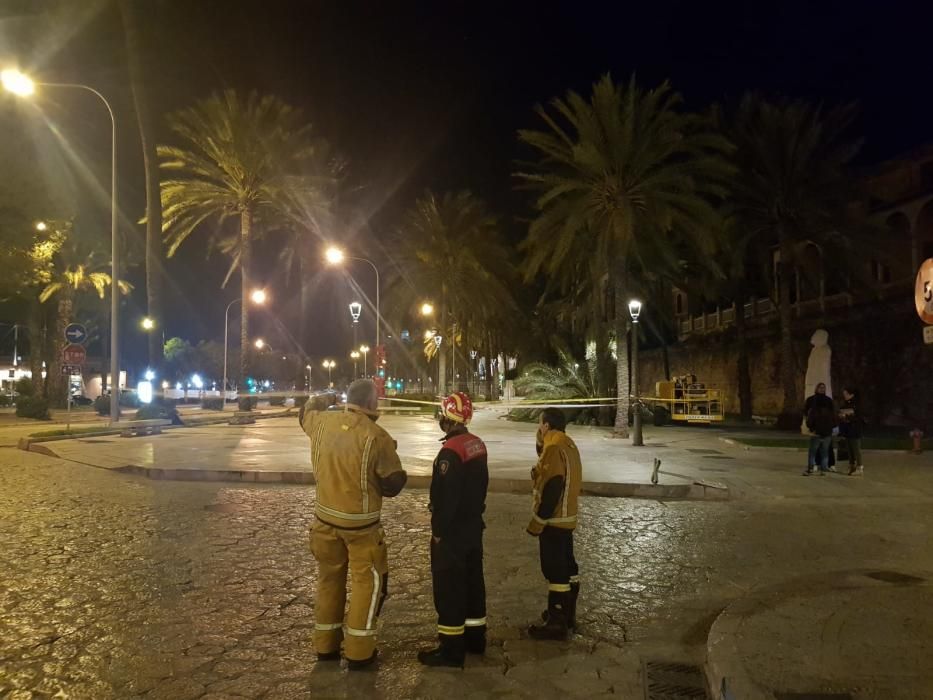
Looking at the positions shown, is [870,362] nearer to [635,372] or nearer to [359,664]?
[635,372]

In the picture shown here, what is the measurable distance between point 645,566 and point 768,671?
2.95 m

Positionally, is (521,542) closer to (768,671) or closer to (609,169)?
(768,671)

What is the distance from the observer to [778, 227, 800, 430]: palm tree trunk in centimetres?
2553

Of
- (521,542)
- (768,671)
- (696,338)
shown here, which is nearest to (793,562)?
(521,542)

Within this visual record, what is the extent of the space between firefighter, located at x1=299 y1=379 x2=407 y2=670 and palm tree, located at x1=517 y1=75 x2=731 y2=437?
727 inches

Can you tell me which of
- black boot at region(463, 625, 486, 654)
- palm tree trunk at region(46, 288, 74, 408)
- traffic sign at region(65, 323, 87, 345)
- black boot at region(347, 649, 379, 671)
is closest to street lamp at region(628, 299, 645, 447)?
black boot at region(463, 625, 486, 654)

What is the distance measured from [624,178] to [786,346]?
349 inches

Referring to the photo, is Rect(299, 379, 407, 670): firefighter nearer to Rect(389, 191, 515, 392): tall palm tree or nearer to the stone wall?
the stone wall

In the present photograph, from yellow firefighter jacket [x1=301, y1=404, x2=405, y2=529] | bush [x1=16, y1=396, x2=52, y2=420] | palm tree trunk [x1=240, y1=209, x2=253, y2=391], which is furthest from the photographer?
bush [x1=16, y1=396, x2=52, y2=420]

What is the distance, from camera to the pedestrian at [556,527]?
16.7 ft

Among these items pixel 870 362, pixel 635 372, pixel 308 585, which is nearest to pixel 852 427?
pixel 635 372

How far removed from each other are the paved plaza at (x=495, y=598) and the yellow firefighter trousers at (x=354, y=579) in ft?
0.87

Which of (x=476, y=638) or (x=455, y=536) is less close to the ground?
(x=455, y=536)

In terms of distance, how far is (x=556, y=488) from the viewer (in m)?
5.07
